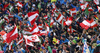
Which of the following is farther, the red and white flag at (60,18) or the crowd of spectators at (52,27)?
the red and white flag at (60,18)

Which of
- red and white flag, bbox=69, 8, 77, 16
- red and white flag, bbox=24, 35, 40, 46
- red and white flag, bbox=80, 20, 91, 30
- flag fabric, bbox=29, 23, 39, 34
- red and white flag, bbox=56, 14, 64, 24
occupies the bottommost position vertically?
red and white flag, bbox=24, 35, 40, 46

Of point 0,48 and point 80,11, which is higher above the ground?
point 80,11

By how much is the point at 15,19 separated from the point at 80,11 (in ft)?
A: 4.27

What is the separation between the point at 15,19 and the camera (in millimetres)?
2275

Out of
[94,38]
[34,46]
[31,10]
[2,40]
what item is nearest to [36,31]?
[34,46]

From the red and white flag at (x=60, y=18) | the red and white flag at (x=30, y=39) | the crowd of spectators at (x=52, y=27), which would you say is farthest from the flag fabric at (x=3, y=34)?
the red and white flag at (x=60, y=18)

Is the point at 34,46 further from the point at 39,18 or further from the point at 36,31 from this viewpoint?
the point at 39,18

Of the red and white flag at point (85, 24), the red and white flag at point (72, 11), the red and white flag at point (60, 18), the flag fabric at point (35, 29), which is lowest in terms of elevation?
the flag fabric at point (35, 29)

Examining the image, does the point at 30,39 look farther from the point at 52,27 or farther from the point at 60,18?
the point at 60,18

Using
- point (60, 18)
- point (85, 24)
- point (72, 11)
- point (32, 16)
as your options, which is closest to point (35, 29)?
point (32, 16)

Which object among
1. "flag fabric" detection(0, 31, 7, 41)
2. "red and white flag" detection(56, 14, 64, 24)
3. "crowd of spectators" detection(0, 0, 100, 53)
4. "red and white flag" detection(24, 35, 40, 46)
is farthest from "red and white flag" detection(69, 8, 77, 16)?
"flag fabric" detection(0, 31, 7, 41)

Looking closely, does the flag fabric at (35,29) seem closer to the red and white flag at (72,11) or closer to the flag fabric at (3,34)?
the flag fabric at (3,34)

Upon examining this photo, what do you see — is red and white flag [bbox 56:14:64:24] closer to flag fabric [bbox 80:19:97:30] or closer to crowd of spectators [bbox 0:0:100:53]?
crowd of spectators [bbox 0:0:100:53]

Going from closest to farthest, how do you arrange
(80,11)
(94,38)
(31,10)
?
(94,38), (80,11), (31,10)
